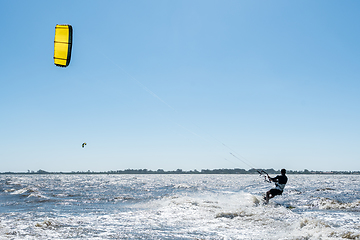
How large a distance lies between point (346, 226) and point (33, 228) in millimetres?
10413

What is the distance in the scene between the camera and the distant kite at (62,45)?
Answer: 9.45 metres

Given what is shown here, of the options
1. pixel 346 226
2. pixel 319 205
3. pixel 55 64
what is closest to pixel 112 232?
pixel 55 64

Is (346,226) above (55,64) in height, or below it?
below

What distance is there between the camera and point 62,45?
9508 mm

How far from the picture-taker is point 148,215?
12172mm

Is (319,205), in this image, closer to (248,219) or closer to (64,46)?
(248,219)

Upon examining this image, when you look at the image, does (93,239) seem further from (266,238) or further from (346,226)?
(346,226)

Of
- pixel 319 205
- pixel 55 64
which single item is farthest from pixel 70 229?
pixel 319 205

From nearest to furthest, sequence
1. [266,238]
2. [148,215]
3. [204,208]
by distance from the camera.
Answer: [266,238], [148,215], [204,208]

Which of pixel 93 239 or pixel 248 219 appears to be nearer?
pixel 93 239

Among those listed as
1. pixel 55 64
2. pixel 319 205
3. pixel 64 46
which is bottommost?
pixel 319 205

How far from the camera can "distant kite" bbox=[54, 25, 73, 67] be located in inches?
372

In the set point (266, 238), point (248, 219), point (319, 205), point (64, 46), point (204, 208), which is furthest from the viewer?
point (319, 205)

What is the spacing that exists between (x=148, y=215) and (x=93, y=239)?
456 centimetres
